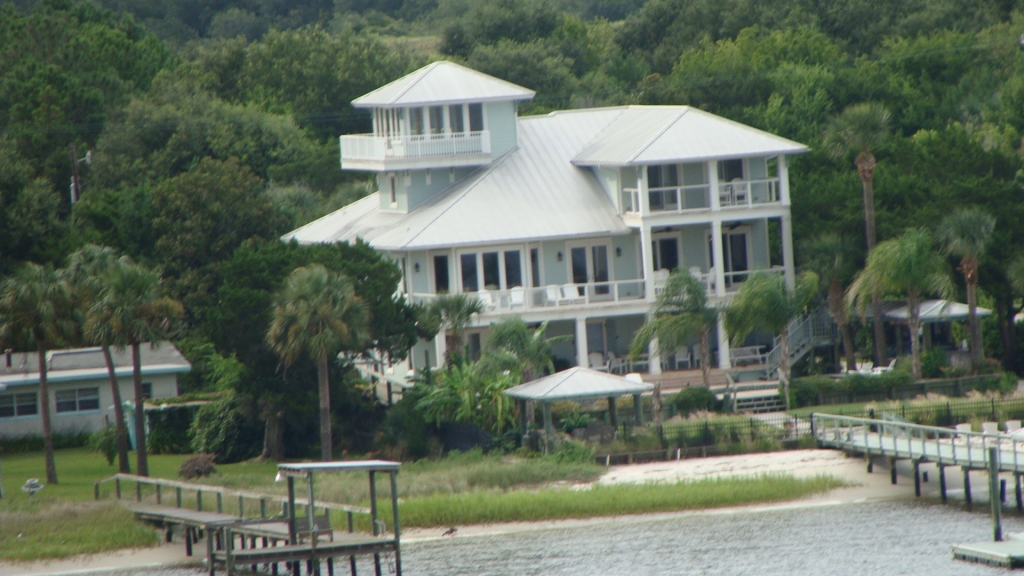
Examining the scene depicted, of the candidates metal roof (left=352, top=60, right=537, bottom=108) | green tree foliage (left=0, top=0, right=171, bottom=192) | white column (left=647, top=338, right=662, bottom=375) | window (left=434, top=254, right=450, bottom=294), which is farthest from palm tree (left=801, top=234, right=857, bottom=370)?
green tree foliage (left=0, top=0, right=171, bottom=192)

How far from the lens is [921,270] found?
5141 cm

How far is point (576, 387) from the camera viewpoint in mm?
46250

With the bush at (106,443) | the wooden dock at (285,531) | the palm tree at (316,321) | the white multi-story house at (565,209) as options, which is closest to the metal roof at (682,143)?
the white multi-story house at (565,209)

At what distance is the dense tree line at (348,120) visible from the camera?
5362 cm

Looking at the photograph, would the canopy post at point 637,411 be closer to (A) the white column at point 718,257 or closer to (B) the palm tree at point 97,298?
(A) the white column at point 718,257

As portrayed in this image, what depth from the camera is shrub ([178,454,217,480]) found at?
45.2 m

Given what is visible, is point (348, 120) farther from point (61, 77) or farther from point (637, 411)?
point (637, 411)

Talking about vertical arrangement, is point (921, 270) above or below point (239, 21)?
below

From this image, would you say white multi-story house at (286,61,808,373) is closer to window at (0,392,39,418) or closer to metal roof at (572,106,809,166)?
metal roof at (572,106,809,166)

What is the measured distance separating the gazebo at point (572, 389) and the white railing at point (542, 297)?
6446mm

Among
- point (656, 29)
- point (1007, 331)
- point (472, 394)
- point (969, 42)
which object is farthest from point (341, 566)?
point (656, 29)

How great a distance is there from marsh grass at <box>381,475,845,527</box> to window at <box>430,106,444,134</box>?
19.0 meters

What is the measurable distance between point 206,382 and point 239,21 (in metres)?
90.4

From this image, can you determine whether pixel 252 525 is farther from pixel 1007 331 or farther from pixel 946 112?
pixel 946 112
